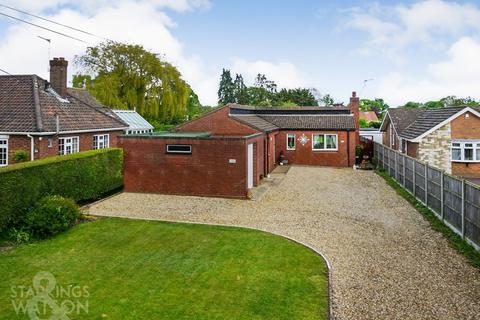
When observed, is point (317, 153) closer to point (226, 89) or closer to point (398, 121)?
point (398, 121)

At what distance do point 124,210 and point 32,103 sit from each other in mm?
11233

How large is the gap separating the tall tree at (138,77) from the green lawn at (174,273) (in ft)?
125

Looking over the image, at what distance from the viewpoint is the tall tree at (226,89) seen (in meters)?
102

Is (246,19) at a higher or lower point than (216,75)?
lower

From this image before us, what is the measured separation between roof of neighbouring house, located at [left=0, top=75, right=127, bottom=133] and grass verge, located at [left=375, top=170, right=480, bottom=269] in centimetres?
1911

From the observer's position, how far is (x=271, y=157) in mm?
28203

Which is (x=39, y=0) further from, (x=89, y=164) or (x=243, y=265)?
(x=243, y=265)

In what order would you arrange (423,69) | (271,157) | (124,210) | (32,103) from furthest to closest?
1. (423,69)
2. (271,157)
3. (32,103)
4. (124,210)

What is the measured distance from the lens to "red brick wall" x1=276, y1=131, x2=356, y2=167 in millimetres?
30938

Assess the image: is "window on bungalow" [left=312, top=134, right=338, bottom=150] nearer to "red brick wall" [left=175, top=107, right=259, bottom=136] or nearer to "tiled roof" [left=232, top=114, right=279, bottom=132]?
"tiled roof" [left=232, top=114, right=279, bottom=132]

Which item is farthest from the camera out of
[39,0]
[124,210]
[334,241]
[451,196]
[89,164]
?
[39,0]

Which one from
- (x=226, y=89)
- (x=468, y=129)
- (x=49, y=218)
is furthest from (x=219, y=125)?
(x=226, y=89)

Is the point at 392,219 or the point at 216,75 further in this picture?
the point at 216,75

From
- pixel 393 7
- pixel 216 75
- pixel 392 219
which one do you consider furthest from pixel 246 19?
pixel 216 75
